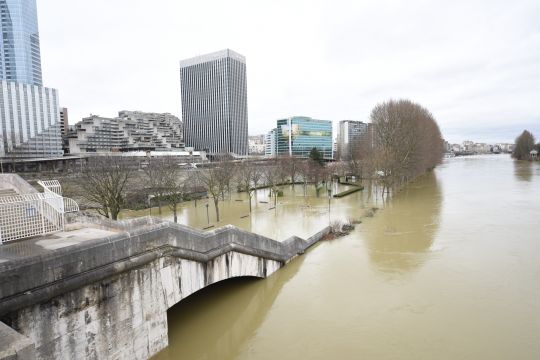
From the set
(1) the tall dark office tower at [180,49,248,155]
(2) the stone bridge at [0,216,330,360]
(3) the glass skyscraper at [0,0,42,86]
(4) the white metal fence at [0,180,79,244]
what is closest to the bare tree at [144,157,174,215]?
(2) the stone bridge at [0,216,330,360]

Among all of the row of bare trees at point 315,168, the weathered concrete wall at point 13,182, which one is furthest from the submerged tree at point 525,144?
the weathered concrete wall at point 13,182

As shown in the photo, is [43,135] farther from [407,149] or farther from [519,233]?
[519,233]

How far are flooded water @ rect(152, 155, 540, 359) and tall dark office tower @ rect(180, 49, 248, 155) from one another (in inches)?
4707

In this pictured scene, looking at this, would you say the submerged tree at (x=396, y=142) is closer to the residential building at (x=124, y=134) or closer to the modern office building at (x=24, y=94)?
the modern office building at (x=24, y=94)

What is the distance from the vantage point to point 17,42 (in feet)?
327

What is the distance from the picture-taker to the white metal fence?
848cm

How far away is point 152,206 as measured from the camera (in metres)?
34.1

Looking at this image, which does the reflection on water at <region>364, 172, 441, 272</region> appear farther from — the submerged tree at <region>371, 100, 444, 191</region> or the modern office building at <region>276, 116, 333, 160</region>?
the modern office building at <region>276, 116, 333, 160</region>

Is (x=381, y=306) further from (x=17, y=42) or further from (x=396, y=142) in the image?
(x=17, y=42)

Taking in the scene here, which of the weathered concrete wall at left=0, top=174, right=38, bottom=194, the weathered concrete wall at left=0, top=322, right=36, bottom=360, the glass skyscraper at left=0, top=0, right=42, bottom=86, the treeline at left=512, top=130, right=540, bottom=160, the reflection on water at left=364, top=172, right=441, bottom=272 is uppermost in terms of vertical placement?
the glass skyscraper at left=0, top=0, right=42, bottom=86

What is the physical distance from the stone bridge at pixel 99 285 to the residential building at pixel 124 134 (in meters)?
97.8

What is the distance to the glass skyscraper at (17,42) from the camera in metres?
98.6

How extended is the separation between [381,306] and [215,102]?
5285 inches

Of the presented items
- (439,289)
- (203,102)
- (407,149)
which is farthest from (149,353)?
(203,102)
